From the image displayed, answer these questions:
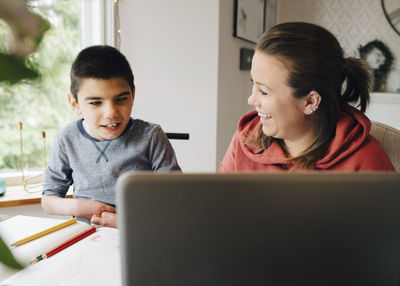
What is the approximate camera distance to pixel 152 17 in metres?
2.18

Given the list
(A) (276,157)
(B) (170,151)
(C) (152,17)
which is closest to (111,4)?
(C) (152,17)

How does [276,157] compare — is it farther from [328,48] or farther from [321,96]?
[328,48]

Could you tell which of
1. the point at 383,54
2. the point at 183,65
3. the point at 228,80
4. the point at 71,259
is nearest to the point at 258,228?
the point at 71,259

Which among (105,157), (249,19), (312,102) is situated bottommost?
(105,157)

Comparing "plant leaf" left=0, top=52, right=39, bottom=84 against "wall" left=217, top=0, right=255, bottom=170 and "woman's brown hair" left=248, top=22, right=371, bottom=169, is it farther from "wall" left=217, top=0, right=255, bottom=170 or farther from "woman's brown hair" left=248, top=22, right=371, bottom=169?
"wall" left=217, top=0, right=255, bottom=170

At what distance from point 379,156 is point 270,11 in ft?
8.78

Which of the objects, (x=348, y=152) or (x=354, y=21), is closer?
(x=348, y=152)

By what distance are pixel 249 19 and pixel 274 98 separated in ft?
6.08

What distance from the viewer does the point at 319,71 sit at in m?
1.05

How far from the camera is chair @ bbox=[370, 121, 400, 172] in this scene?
108cm

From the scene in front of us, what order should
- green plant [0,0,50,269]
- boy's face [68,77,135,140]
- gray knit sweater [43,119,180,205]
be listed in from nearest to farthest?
green plant [0,0,50,269] < boy's face [68,77,135,140] < gray knit sweater [43,119,180,205]

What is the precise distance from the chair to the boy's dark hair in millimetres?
841

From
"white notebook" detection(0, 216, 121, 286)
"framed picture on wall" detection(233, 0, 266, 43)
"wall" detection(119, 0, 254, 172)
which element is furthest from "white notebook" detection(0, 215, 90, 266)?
"framed picture on wall" detection(233, 0, 266, 43)

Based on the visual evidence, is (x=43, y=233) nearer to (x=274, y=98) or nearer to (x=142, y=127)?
(x=142, y=127)
